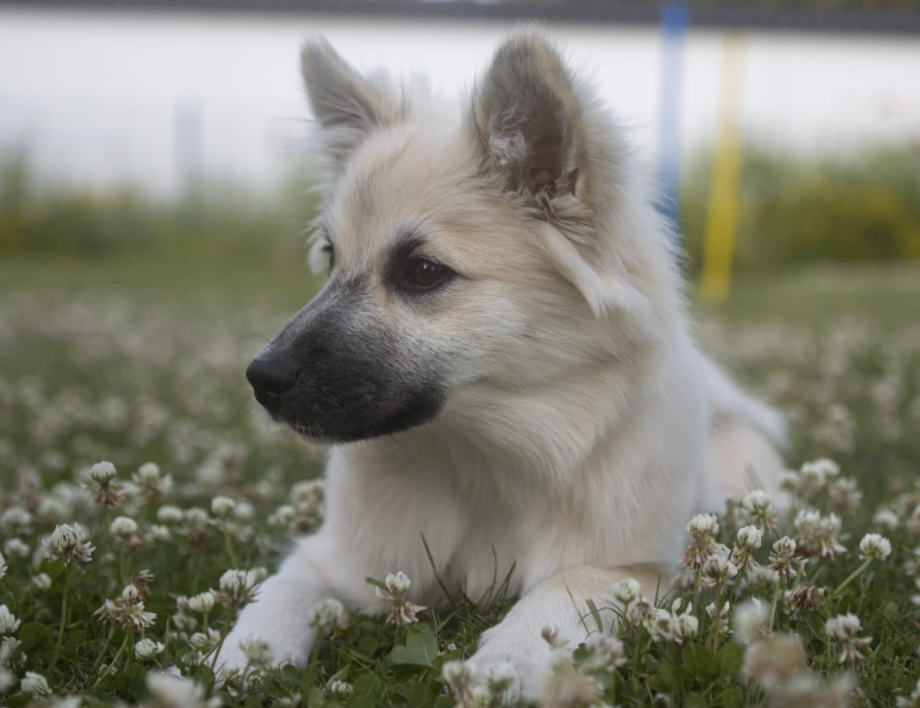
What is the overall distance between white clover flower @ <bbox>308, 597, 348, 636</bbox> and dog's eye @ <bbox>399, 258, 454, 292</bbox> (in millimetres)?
890

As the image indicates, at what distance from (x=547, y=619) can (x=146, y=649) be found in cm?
94

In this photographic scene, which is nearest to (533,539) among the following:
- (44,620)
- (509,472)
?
(509,472)

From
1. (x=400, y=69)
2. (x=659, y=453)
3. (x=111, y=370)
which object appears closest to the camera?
(x=659, y=453)

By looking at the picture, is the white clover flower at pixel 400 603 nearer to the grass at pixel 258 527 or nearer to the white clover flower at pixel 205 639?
the grass at pixel 258 527

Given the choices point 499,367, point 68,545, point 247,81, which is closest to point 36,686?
point 68,545

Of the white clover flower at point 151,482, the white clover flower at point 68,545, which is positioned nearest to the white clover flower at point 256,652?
the white clover flower at point 68,545

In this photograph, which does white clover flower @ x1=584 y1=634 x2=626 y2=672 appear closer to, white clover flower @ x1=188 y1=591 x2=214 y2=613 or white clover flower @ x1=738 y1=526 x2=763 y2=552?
white clover flower @ x1=738 y1=526 x2=763 y2=552

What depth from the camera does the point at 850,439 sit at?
447cm

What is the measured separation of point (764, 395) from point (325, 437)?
4057mm

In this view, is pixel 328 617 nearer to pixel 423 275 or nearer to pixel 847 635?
pixel 423 275

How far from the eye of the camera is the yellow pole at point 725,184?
1391 centimetres

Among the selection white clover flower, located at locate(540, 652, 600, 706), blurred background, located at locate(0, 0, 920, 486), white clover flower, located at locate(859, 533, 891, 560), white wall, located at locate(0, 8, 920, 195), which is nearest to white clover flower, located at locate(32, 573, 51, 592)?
white clover flower, located at locate(540, 652, 600, 706)

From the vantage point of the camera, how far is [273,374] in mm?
2510

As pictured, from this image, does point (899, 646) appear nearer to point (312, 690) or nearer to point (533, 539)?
point (533, 539)
